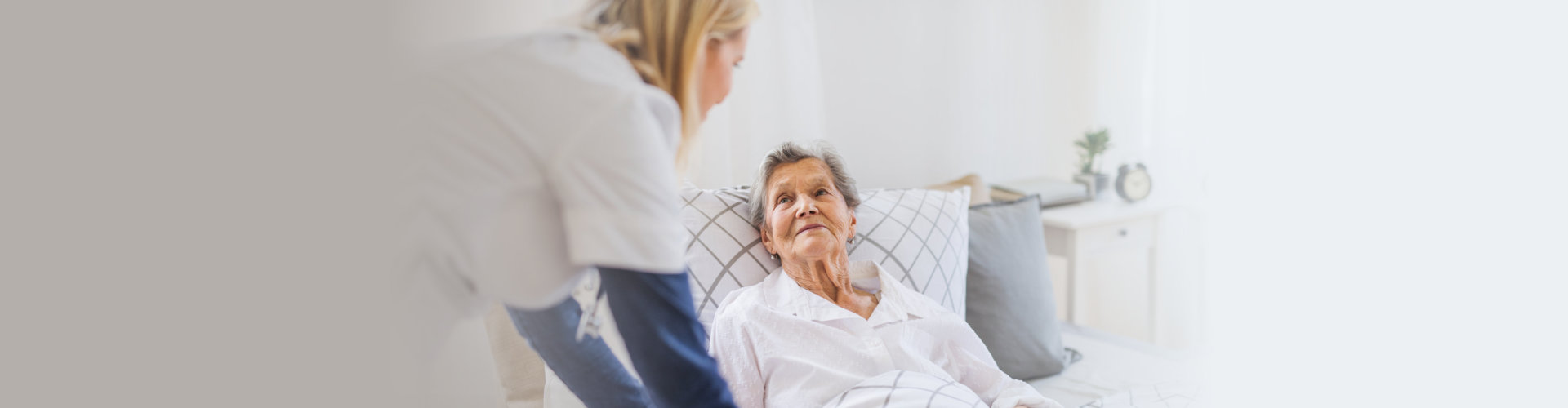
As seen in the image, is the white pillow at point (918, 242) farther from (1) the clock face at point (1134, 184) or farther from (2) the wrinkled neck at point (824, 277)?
(1) the clock face at point (1134, 184)

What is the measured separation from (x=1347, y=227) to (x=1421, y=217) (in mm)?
70

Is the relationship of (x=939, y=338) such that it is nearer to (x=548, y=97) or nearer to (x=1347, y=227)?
(x=1347, y=227)

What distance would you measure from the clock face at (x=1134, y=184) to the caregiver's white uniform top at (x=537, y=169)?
5.77 ft

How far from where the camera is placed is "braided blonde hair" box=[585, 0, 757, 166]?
49 cm

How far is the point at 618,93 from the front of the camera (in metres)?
0.44

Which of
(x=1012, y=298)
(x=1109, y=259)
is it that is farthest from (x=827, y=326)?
(x=1109, y=259)

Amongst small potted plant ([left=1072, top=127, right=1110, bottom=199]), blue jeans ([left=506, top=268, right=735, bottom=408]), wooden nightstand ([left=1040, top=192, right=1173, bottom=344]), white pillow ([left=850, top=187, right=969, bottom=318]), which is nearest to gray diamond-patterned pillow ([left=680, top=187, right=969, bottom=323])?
white pillow ([left=850, top=187, right=969, bottom=318])

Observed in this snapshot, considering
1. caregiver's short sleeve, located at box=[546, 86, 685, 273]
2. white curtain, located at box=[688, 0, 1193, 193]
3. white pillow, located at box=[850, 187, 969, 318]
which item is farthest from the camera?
white curtain, located at box=[688, 0, 1193, 193]

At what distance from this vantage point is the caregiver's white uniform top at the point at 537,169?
44 cm

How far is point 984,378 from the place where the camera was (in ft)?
3.24

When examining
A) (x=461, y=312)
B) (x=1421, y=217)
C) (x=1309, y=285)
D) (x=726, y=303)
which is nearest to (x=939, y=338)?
(x=726, y=303)

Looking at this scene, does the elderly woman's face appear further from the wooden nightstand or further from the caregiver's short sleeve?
the wooden nightstand

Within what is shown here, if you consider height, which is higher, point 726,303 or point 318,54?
point 318,54

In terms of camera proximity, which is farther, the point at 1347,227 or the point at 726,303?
the point at 726,303
